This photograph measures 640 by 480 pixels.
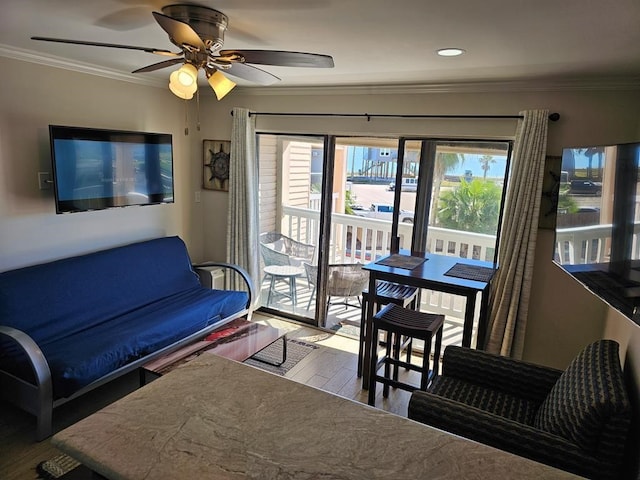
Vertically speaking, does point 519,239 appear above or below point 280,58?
below

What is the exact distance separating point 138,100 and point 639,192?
149 inches

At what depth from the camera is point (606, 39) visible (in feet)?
6.41

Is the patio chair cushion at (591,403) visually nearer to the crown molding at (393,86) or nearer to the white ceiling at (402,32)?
the white ceiling at (402,32)

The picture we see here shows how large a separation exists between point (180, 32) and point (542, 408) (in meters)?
2.24

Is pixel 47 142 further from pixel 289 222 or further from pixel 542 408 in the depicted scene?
pixel 542 408

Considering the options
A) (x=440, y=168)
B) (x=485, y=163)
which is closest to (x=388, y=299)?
(x=440, y=168)

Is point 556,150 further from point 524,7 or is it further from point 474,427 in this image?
point 474,427

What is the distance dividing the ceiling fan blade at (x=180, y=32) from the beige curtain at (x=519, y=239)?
7.44 ft

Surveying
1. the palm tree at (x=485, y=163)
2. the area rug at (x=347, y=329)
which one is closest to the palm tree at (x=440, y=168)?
the palm tree at (x=485, y=163)

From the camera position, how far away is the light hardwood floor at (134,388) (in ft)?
7.68

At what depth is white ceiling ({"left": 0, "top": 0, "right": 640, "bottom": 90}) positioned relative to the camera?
1.68 m

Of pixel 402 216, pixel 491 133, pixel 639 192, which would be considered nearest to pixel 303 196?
pixel 402 216

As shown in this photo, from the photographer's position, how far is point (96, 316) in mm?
3170

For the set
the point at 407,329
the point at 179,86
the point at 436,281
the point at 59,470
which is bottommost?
the point at 59,470
